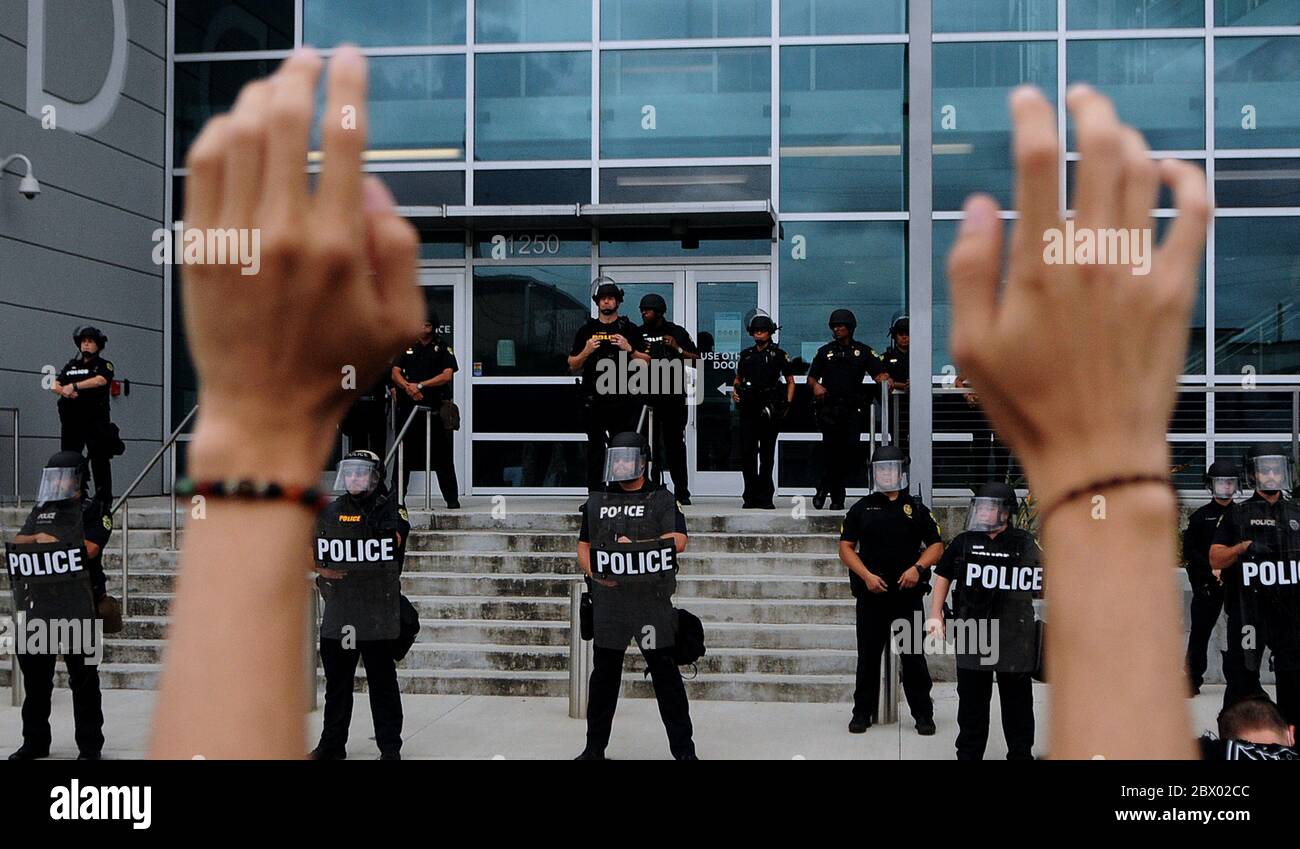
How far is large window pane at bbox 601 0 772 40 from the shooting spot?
524 inches

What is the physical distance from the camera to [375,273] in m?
0.98

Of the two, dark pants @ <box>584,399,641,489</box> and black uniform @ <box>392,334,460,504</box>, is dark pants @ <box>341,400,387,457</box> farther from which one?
dark pants @ <box>584,399,641,489</box>

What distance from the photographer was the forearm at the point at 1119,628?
3.27 feet

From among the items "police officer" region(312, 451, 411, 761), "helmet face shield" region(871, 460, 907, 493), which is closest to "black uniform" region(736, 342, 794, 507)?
"helmet face shield" region(871, 460, 907, 493)

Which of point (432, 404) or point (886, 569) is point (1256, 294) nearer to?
point (886, 569)

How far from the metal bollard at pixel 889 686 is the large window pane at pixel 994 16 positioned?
8435mm

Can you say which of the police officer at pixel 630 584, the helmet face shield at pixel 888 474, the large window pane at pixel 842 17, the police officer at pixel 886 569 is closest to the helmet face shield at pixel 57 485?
the police officer at pixel 630 584

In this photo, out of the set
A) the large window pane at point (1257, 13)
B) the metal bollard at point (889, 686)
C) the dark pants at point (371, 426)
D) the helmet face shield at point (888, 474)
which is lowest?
the metal bollard at point (889, 686)

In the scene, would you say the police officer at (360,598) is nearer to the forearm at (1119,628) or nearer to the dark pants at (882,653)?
the dark pants at (882,653)

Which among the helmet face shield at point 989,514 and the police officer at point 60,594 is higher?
the helmet face shield at point 989,514

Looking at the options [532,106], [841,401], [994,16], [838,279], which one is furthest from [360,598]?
[994,16]

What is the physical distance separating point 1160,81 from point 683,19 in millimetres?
5490

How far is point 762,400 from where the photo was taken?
1070 cm
